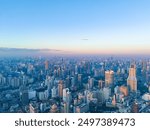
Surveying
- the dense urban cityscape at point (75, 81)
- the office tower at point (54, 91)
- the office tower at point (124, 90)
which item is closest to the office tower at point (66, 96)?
the dense urban cityscape at point (75, 81)

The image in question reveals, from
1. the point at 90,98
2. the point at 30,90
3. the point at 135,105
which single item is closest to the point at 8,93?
the point at 30,90

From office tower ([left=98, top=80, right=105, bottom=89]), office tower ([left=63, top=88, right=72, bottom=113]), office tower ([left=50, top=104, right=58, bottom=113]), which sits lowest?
office tower ([left=50, top=104, right=58, bottom=113])

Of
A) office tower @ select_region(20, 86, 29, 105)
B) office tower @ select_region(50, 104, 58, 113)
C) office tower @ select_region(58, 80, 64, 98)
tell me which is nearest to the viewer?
office tower @ select_region(50, 104, 58, 113)

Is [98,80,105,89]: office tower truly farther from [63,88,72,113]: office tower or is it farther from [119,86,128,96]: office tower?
[63,88,72,113]: office tower

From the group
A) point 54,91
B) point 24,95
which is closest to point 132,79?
point 54,91

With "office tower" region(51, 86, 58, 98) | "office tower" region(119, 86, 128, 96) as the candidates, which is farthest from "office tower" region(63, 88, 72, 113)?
"office tower" region(119, 86, 128, 96)

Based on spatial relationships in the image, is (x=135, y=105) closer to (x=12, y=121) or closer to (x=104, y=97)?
(x=104, y=97)

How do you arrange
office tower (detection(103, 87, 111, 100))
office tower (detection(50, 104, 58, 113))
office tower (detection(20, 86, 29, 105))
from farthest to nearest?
office tower (detection(103, 87, 111, 100)), office tower (detection(20, 86, 29, 105)), office tower (detection(50, 104, 58, 113))

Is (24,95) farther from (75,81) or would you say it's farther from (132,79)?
(132,79)
